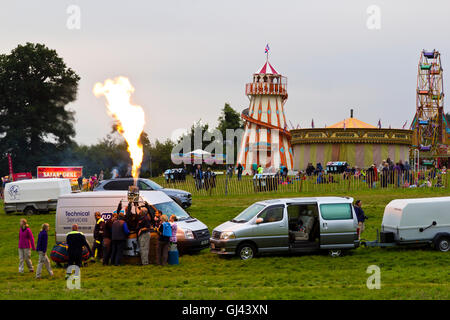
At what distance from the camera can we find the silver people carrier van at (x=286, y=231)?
1989 centimetres

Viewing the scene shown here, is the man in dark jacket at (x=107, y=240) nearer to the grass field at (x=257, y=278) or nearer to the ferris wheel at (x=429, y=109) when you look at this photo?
the grass field at (x=257, y=278)

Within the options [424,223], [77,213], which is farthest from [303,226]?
[77,213]

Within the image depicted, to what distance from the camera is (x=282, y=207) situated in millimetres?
20250

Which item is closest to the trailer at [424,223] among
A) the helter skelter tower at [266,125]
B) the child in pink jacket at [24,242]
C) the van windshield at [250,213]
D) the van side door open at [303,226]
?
the van side door open at [303,226]

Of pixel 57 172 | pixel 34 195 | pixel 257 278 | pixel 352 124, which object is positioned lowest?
pixel 257 278

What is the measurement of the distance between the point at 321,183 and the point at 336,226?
65.1 feet

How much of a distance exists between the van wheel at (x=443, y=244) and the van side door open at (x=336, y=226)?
282 centimetres

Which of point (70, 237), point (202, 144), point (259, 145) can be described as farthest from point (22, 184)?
point (202, 144)

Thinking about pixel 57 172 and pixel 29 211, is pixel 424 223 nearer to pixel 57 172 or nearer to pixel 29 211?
pixel 29 211

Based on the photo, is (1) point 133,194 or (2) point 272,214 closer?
(1) point 133,194

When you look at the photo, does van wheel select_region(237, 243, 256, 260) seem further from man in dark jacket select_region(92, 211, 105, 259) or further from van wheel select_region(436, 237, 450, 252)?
van wheel select_region(436, 237, 450, 252)

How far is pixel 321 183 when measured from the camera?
39844mm

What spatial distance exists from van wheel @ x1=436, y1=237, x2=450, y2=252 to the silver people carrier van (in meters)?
2.76

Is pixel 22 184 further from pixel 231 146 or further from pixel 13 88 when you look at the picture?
pixel 231 146
